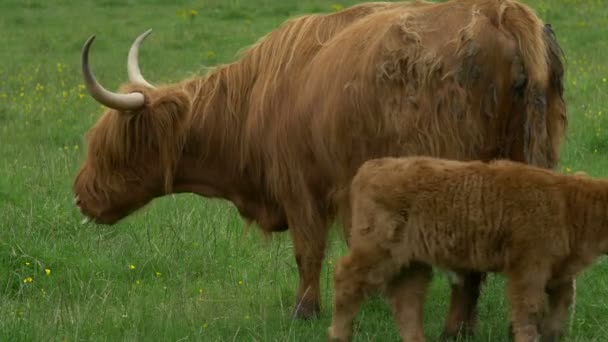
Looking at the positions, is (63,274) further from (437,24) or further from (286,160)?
(437,24)

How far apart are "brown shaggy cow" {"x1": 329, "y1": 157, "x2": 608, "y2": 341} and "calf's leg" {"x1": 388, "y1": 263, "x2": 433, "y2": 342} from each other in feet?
0.57

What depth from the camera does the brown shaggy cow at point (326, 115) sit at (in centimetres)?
532

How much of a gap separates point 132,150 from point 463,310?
2214 millimetres

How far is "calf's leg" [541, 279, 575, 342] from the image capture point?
5.11 m

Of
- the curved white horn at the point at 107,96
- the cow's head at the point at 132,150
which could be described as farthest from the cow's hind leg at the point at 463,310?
the curved white horn at the point at 107,96

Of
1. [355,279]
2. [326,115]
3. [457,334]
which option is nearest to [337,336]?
[355,279]

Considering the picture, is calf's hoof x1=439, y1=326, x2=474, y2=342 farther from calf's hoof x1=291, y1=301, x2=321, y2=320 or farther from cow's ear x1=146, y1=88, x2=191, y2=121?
cow's ear x1=146, y1=88, x2=191, y2=121

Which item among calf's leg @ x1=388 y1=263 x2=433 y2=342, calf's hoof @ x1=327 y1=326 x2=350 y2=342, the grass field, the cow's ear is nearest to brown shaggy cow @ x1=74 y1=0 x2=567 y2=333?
the cow's ear

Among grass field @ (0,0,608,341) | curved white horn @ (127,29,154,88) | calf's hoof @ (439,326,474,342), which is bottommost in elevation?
grass field @ (0,0,608,341)

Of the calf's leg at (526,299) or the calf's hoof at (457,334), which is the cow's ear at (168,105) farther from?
the calf's leg at (526,299)

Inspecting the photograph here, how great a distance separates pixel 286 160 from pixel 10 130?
21.3ft

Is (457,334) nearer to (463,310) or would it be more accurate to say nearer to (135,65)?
(463,310)

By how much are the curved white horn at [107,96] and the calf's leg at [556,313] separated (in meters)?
2.62

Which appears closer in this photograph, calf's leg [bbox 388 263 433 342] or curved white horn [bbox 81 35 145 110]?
calf's leg [bbox 388 263 433 342]
